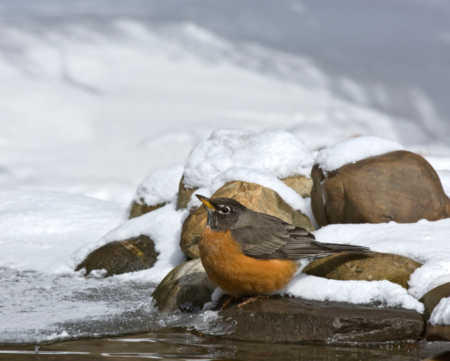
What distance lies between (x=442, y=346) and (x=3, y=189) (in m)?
9.32

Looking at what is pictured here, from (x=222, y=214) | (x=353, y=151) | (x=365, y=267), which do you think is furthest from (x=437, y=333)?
(x=353, y=151)

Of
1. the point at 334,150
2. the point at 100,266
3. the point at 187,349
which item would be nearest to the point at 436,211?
the point at 334,150

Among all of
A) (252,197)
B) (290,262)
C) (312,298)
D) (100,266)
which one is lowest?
(100,266)

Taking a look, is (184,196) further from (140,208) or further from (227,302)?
(227,302)

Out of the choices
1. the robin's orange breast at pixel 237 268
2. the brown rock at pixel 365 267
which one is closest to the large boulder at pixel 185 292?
the robin's orange breast at pixel 237 268

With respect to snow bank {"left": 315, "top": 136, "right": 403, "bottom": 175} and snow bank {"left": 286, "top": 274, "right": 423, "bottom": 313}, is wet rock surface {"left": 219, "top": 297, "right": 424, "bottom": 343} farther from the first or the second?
snow bank {"left": 315, "top": 136, "right": 403, "bottom": 175}

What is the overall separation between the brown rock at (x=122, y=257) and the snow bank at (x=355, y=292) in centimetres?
275

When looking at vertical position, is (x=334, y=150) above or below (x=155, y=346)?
above

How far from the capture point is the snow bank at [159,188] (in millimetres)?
8430

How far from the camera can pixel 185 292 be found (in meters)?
4.71

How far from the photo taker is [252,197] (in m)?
6.05

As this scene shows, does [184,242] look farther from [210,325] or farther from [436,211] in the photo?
[436,211]

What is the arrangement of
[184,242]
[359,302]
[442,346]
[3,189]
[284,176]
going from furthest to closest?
[3,189], [284,176], [184,242], [359,302], [442,346]

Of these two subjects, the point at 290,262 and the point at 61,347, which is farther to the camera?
the point at 290,262
